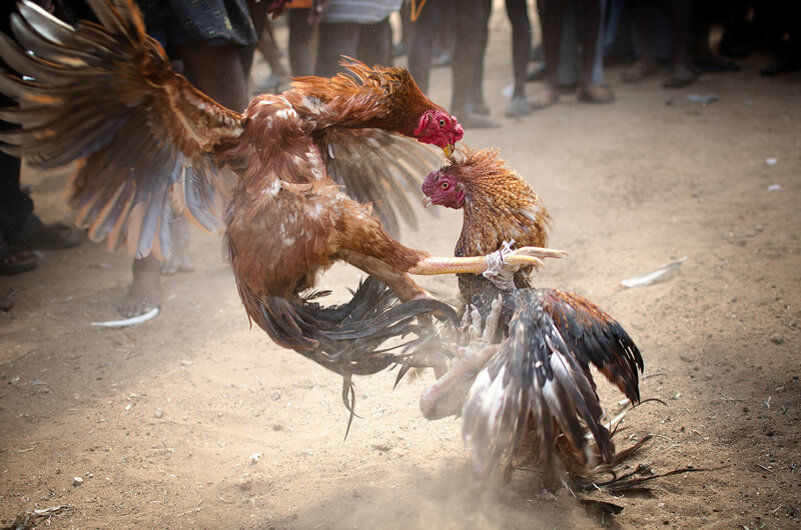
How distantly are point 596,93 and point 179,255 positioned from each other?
5.03 meters

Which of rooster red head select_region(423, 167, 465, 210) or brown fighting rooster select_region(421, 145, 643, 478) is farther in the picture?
rooster red head select_region(423, 167, 465, 210)

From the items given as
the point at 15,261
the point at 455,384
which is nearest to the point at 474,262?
the point at 455,384

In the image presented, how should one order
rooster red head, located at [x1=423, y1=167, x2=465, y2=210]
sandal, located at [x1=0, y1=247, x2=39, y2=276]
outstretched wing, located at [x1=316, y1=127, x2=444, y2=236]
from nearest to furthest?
rooster red head, located at [x1=423, y1=167, x2=465, y2=210], outstretched wing, located at [x1=316, y1=127, x2=444, y2=236], sandal, located at [x1=0, y1=247, x2=39, y2=276]

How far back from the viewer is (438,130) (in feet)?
8.96

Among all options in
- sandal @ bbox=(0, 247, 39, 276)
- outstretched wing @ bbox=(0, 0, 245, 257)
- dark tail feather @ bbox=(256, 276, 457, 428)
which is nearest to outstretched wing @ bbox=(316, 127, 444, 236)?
outstretched wing @ bbox=(0, 0, 245, 257)

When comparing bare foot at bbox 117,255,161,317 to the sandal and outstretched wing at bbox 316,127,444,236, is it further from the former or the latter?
outstretched wing at bbox 316,127,444,236

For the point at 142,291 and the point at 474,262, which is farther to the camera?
the point at 142,291

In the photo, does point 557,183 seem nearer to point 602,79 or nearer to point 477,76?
point 477,76

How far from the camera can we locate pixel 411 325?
261cm

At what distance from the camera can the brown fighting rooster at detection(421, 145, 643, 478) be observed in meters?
2.02

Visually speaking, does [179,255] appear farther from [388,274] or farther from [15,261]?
[388,274]

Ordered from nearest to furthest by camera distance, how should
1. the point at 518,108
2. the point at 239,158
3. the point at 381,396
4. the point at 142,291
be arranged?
1. the point at 239,158
2. the point at 381,396
3. the point at 142,291
4. the point at 518,108

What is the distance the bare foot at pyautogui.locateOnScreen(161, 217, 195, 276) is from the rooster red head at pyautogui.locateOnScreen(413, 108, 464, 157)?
2.34m

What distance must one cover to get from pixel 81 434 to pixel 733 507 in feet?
9.35
